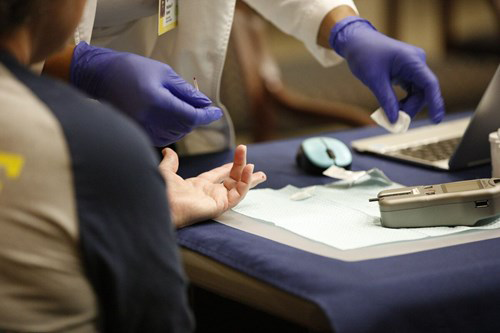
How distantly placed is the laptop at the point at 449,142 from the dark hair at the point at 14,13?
741 mm

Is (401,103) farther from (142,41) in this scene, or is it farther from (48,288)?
(48,288)

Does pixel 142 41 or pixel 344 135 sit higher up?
pixel 142 41

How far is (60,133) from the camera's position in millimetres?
679

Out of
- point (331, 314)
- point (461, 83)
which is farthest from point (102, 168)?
point (461, 83)

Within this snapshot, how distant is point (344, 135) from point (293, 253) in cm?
70

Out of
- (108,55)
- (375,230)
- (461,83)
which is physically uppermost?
(108,55)

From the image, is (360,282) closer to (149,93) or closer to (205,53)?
(149,93)

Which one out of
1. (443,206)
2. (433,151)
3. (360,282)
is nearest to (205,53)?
(433,151)

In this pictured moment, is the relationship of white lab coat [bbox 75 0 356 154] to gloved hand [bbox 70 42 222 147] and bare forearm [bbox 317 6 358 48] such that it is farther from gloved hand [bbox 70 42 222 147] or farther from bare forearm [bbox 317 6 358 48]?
gloved hand [bbox 70 42 222 147]

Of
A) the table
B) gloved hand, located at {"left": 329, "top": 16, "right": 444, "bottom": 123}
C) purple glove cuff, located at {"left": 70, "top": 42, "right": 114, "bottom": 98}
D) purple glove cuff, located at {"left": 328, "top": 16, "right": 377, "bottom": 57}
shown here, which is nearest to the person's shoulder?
the table

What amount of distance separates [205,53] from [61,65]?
0.31 metres

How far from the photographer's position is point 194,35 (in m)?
1.39

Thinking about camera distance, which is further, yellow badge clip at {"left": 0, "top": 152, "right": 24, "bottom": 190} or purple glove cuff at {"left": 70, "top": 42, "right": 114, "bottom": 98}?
purple glove cuff at {"left": 70, "top": 42, "right": 114, "bottom": 98}

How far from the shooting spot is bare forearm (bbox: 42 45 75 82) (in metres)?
1.17
